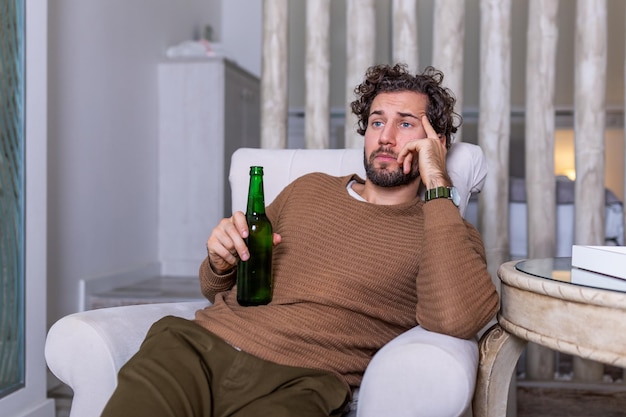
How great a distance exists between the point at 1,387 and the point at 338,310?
1.24 m

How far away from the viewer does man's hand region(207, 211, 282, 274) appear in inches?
59.3

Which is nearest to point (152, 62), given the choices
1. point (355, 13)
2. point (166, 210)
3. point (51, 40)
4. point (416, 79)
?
point (166, 210)

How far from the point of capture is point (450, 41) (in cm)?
282

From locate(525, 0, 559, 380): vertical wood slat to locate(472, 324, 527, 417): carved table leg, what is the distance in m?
1.37

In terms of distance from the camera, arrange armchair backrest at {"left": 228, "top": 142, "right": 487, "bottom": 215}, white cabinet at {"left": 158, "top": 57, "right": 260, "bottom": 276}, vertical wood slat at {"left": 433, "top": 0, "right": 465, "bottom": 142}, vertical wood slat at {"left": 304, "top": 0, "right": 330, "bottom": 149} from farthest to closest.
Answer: white cabinet at {"left": 158, "top": 57, "right": 260, "bottom": 276} → vertical wood slat at {"left": 304, "top": 0, "right": 330, "bottom": 149} → vertical wood slat at {"left": 433, "top": 0, "right": 465, "bottom": 142} → armchair backrest at {"left": 228, "top": 142, "right": 487, "bottom": 215}

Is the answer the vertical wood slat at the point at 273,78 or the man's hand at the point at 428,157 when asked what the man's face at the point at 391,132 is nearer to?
the man's hand at the point at 428,157

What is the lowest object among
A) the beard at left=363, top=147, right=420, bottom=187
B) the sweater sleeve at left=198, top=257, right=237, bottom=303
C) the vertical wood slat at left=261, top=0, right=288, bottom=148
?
the sweater sleeve at left=198, top=257, right=237, bottom=303

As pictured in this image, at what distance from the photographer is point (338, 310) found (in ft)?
4.98

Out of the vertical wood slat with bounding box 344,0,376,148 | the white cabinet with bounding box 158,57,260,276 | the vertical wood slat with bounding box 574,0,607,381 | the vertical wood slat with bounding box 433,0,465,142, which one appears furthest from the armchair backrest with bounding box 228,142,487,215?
the white cabinet with bounding box 158,57,260,276

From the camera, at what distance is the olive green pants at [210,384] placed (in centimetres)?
126

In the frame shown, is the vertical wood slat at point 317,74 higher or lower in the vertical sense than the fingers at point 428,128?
higher

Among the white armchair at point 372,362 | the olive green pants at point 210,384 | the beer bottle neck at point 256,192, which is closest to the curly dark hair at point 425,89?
the white armchair at point 372,362

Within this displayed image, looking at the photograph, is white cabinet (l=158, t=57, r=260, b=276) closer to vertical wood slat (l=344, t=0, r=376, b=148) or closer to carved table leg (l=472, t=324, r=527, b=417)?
vertical wood slat (l=344, t=0, r=376, b=148)

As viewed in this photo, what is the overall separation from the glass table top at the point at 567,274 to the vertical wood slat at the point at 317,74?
57.5 inches
